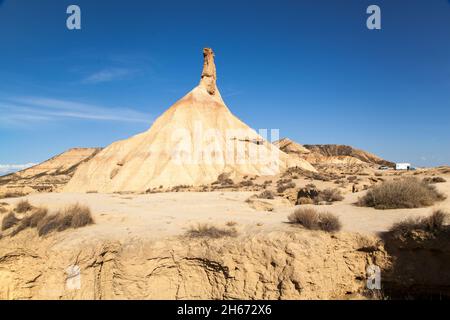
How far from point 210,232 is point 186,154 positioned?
26002 mm

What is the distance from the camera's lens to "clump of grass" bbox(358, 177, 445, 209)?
398 inches

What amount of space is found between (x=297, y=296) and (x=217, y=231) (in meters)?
2.25

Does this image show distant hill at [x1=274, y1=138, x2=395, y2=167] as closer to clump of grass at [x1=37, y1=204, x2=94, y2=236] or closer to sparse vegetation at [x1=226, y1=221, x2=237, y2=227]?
sparse vegetation at [x1=226, y1=221, x2=237, y2=227]

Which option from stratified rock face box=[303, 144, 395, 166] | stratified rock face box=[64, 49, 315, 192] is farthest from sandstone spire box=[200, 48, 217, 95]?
stratified rock face box=[303, 144, 395, 166]

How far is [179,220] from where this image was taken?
30.8 ft

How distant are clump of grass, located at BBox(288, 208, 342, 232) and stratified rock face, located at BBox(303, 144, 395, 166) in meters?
80.5

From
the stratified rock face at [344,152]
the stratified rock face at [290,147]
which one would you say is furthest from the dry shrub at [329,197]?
the stratified rock face at [344,152]

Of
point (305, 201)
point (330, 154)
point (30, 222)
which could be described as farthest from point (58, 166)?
point (305, 201)

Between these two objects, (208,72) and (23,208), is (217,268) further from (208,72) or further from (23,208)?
(208,72)

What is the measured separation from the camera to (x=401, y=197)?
402 inches

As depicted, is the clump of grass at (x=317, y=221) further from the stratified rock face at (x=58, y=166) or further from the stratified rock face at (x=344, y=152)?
the stratified rock face at (x=344, y=152)

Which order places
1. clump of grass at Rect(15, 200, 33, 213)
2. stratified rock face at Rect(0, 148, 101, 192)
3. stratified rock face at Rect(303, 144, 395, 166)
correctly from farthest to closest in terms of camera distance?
stratified rock face at Rect(303, 144, 395, 166), stratified rock face at Rect(0, 148, 101, 192), clump of grass at Rect(15, 200, 33, 213)
